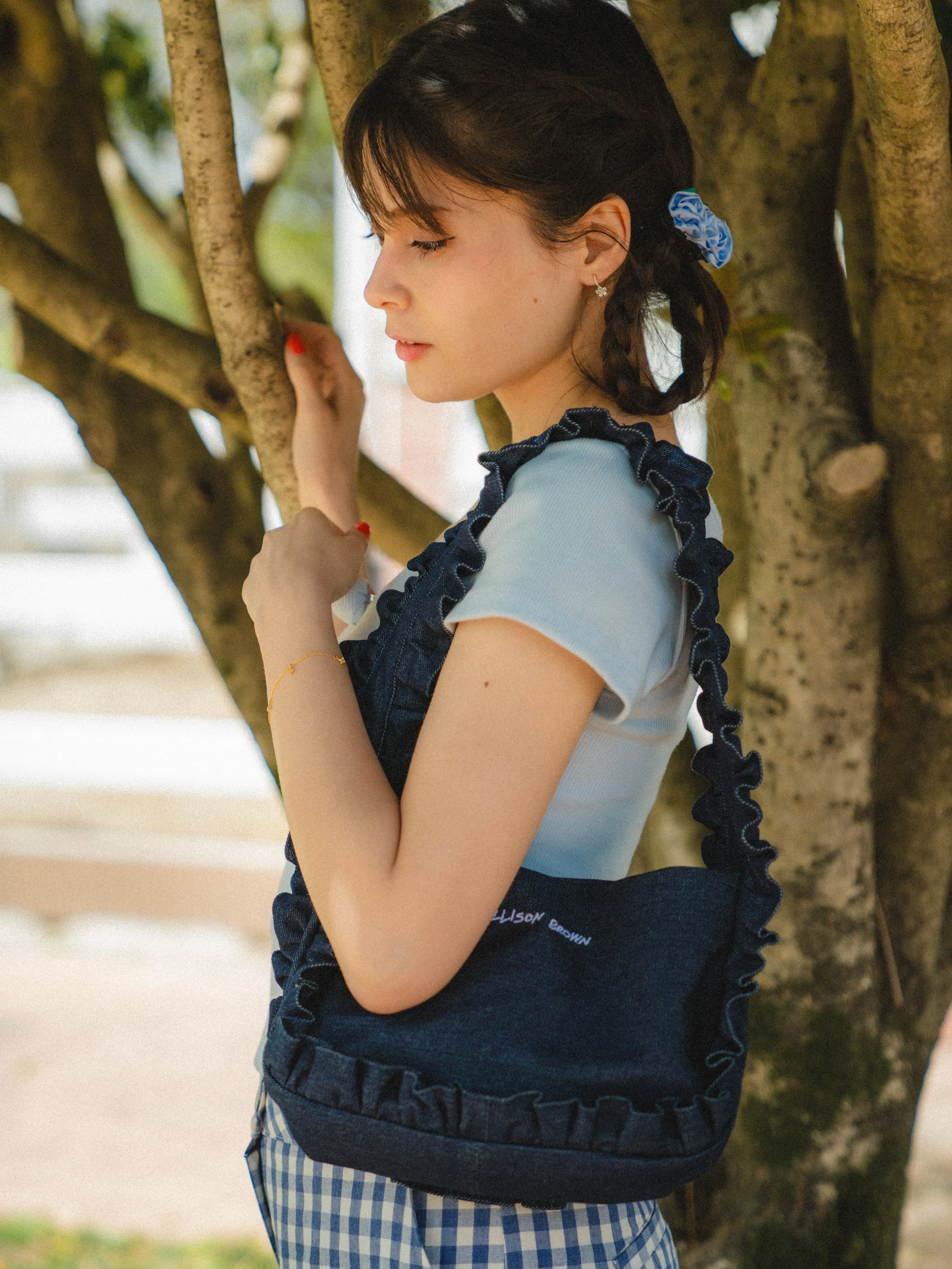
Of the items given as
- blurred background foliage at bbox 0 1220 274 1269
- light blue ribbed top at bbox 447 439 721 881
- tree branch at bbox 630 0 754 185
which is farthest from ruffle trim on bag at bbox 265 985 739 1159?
blurred background foliage at bbox 0 1220 274 1269

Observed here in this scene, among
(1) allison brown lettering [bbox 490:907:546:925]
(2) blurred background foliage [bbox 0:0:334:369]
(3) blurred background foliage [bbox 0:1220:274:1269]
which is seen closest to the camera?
(1) allison brown lettering [bbox 490:907:546:925]

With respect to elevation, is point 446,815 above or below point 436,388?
below

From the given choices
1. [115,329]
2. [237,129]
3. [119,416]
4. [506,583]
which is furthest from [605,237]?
[237,129]

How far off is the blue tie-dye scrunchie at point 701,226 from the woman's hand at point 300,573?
50cm

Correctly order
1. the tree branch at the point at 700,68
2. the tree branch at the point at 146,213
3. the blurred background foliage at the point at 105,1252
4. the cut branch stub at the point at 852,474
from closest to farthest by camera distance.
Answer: the cut branch stub at the point at 852,474 → the tree branch at the point at 700,68 → the tree branch at the point at 146,213 → the blurred background foliage at the point at 105,1252

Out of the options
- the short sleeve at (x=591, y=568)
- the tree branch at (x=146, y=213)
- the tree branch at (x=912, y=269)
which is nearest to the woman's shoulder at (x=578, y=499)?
the short sleeve at (x=591, y=568)

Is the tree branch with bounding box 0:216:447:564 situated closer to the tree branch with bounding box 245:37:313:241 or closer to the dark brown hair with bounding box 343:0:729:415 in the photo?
the dark brown hair with bounding box 343:0:729:415

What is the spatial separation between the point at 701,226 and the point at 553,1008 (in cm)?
80

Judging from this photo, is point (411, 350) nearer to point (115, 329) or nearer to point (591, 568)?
point (591, 568)

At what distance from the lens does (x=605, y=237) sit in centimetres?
122

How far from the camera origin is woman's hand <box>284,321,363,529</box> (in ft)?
5.31

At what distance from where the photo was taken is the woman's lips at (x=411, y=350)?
4.00 ft

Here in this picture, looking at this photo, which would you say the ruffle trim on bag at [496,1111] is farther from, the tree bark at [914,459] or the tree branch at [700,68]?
the tree branch at [700,68]

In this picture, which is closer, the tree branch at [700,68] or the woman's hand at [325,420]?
the woman's hand at [325,420]
